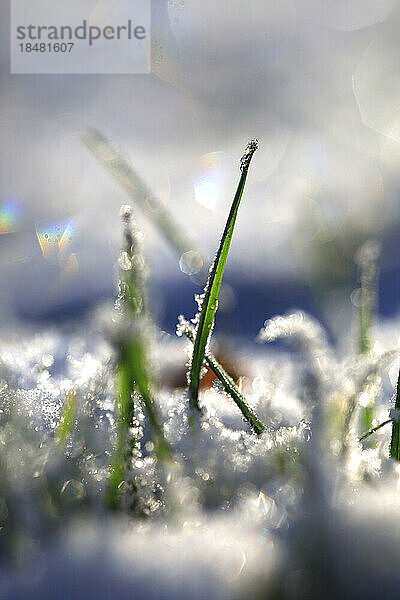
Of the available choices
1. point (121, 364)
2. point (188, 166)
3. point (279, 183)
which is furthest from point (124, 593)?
point (188, 166)

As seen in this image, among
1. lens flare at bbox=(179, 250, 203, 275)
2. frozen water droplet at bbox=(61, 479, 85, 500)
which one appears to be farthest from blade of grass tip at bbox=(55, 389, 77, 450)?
lens flare at bbox=(179, 250, 203, 275)

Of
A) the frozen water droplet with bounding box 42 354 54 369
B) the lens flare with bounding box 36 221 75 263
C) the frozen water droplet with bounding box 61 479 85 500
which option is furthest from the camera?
the lens flare with bounding box 36 221 75 263

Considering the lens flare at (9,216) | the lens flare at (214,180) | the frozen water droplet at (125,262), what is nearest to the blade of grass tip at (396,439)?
the frozen water droplet at (125,262)

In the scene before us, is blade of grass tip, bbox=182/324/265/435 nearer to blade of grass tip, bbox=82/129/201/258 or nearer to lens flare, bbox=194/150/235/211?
blade of grass tip, bbox=82/129/201/258

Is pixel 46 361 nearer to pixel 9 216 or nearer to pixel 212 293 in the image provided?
pixel 212 293

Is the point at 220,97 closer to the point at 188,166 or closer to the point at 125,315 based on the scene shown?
the point at 188,166

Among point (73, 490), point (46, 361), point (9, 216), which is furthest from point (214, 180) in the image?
point (73, 490)

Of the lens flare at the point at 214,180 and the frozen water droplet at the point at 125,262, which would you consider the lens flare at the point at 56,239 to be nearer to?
the lens flare at the point at 214,180
